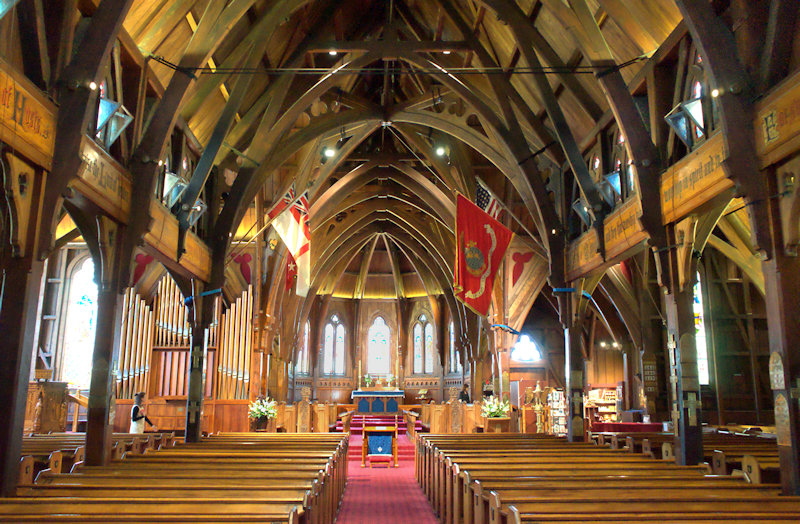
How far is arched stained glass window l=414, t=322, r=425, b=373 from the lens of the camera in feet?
99.0

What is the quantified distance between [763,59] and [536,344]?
1912 centimetres

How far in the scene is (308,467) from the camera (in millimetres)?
7703

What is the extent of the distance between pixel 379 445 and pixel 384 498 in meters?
4.25

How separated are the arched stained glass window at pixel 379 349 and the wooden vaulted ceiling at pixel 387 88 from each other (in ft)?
32.4

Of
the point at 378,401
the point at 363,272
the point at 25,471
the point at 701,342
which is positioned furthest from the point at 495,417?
the point at 363,272

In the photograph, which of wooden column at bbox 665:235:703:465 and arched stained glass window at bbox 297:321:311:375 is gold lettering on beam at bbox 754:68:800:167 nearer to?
wooden column at bbox 665:235:703:465

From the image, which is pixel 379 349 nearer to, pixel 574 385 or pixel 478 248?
pixel 478 248

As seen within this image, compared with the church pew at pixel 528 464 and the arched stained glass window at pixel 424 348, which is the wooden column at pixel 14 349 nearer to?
the church pew at pixel 528 464

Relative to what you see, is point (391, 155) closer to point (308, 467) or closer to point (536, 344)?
point (536, 344)

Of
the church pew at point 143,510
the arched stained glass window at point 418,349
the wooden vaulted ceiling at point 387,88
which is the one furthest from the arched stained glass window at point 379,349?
the church pew at point 143,510

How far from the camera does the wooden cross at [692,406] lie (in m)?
8.12

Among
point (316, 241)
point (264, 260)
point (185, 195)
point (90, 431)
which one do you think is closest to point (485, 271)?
point (185, 195)

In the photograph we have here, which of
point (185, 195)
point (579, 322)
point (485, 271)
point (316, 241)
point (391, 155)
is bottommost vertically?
point (579, 322)

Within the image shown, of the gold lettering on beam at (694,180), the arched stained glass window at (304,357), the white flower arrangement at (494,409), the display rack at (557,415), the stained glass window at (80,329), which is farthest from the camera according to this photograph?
the arched stained glass window at (304,357)
